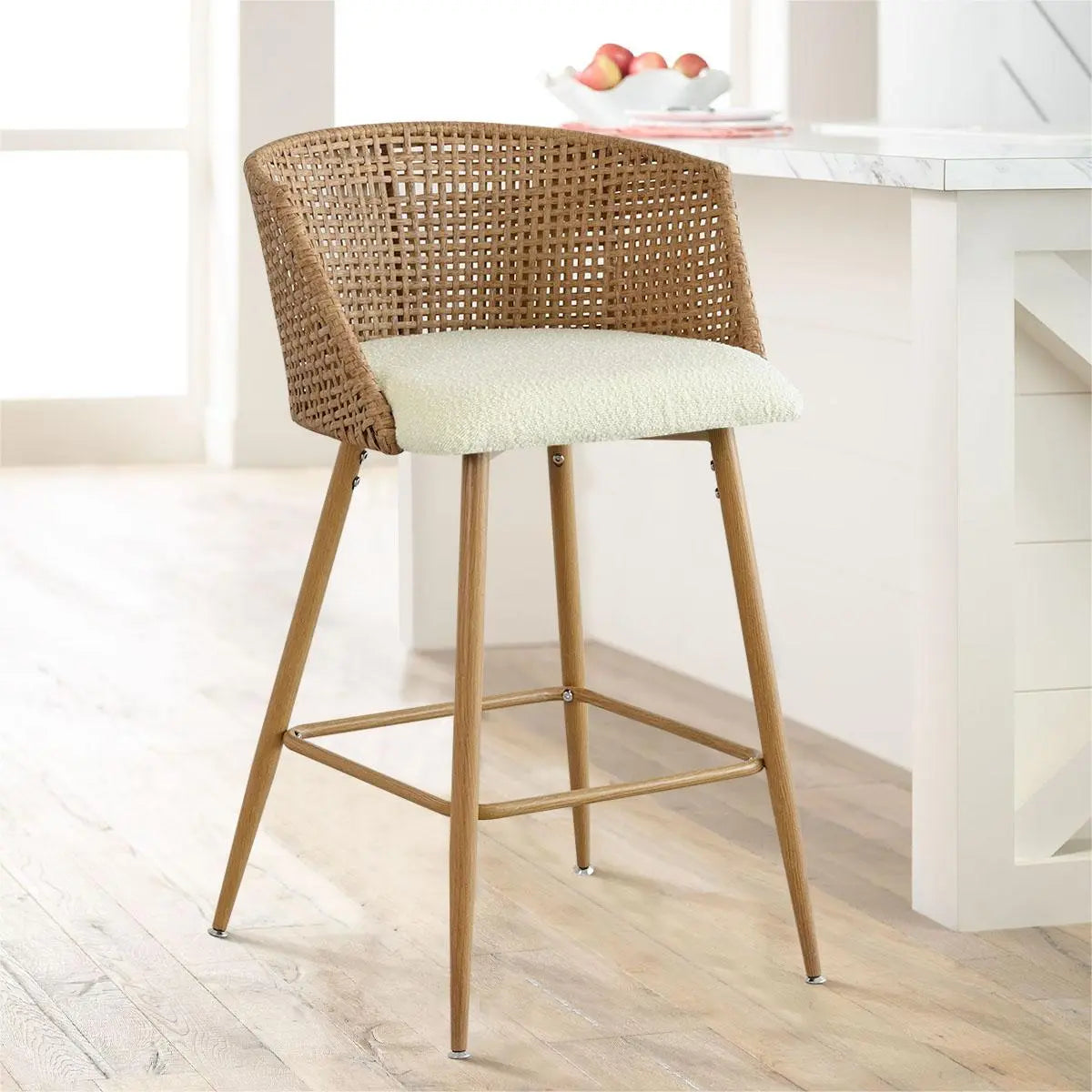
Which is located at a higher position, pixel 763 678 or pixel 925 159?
pixel 925 159

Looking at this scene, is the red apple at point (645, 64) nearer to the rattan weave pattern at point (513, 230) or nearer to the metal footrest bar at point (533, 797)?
the rattan weave pattern at point (513, 230)

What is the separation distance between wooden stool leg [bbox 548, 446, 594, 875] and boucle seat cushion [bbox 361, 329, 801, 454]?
8.7 inches

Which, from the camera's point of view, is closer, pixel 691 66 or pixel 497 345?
pixel 497 345

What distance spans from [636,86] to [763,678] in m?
1.24

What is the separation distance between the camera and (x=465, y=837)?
1806mm

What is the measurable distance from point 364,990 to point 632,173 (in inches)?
35.0

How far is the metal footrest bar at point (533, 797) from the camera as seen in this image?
187 cm

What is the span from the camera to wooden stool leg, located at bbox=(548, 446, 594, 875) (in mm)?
2178

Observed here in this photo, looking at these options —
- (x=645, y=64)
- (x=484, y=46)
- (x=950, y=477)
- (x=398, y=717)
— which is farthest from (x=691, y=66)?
(x=484, y=46)

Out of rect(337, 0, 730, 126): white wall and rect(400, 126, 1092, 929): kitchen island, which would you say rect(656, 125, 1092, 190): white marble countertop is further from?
rect(337, 0, 730, 126): white wall

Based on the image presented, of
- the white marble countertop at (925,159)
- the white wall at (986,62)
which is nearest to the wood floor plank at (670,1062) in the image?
the white marble countertop at (925,159)

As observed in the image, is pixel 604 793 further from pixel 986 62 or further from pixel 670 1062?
pixel 986 62

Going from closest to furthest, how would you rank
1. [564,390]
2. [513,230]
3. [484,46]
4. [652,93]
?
[564,390], [513,230], [652,93], [484,46]

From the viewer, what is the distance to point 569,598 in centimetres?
221
